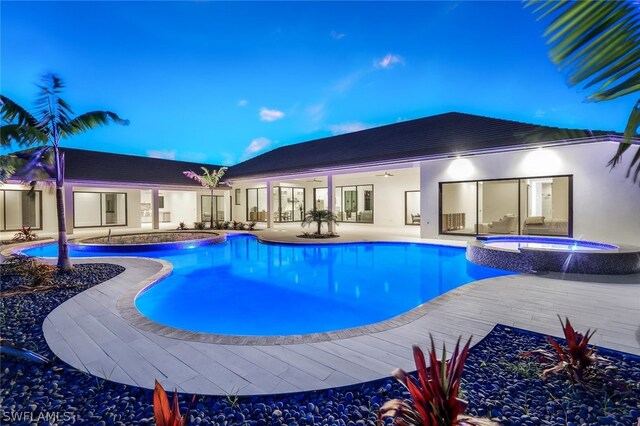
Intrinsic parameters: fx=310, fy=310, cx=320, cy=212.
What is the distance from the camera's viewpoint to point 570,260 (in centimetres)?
679

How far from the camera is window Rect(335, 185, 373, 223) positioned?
1997 cm

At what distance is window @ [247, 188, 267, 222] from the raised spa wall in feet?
56.4

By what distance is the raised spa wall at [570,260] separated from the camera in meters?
6.59

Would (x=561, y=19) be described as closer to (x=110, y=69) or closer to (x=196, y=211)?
(x=196, y=211)

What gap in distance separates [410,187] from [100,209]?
750 inches

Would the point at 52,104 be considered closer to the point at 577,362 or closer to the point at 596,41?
the point at 596,41

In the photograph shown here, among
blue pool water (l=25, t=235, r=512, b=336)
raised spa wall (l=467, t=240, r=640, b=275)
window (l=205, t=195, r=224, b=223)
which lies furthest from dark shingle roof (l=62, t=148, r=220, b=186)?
raised spa wall (l=467, t=240, r=640, b=275)

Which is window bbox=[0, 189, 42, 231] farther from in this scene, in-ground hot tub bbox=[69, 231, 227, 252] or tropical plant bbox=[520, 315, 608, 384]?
tropical plant bbox=[520, 315, 608, 384]

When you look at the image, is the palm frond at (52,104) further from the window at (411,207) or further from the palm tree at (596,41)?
the window at (411,207)

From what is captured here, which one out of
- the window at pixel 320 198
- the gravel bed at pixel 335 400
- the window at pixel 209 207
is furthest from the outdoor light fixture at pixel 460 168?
the window at pixel 209 207

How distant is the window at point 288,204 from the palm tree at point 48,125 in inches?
589

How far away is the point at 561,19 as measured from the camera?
0.86 metres

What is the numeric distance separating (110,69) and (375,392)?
30.0 metres

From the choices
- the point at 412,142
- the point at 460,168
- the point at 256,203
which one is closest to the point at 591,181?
the point at 460,168
